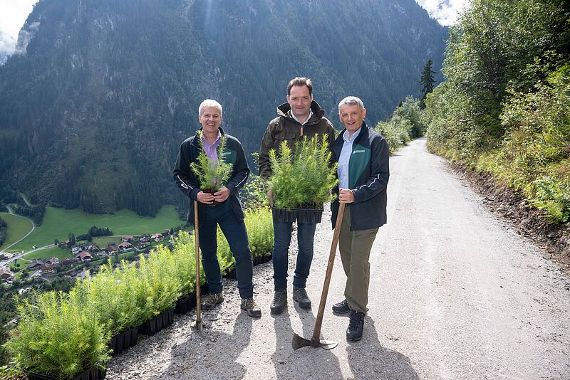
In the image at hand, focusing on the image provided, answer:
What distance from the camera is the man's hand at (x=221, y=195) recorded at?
4672 mm

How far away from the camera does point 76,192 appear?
148 metres

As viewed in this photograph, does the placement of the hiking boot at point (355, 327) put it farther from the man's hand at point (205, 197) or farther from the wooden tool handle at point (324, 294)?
the man's hand at point (205, 197)

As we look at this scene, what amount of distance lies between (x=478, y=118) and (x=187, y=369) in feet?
67.2

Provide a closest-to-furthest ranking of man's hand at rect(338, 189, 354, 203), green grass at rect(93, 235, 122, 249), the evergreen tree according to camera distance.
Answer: man's hand at rect(338, 189, 354, 203)
the evergreen tree
green grass at rect(93, 235, 122, 249)

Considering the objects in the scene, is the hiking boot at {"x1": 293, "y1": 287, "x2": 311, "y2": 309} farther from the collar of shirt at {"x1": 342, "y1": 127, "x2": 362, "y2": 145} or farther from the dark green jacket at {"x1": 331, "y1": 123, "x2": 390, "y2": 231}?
the collar of shirt at {"x1": 342, "y1": 127, "x2": 362, "y2": 145}

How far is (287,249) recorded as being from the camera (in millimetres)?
5055

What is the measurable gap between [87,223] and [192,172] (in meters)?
136

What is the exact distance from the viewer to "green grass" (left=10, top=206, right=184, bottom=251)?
108m

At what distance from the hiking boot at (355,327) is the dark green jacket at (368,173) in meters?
1.04

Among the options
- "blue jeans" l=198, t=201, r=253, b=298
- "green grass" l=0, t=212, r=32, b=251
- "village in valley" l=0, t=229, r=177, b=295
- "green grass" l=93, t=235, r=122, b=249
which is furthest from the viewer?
"green grass" l=0, t=212, r=32, b=251

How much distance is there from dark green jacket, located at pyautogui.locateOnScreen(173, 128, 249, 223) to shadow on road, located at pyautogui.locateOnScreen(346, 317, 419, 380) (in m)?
2.19

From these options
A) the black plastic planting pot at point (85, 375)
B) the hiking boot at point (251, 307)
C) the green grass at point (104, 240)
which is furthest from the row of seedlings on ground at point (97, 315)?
the green grass at point (104, 240)

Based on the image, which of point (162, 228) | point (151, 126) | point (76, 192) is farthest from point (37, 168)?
point (162, 228)

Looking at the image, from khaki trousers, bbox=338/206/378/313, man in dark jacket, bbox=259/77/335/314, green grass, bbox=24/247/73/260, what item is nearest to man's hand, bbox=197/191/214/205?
man in dark jacket, bbox=259/77/335/314
